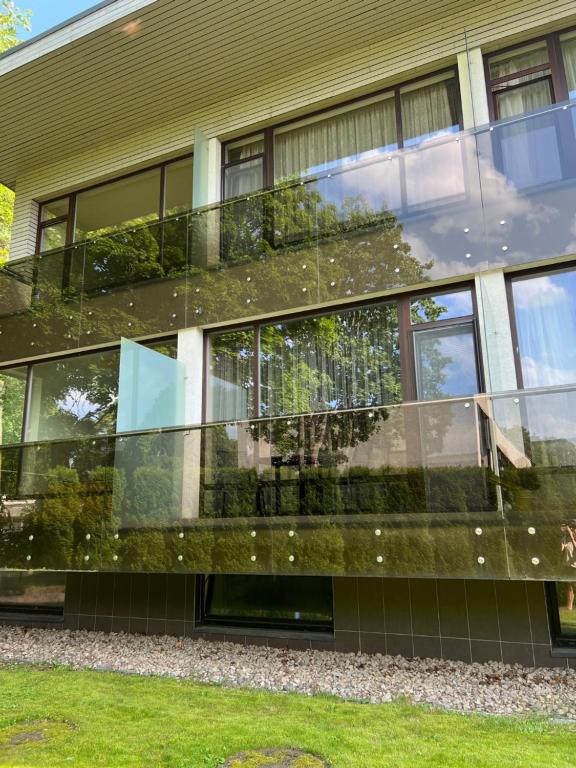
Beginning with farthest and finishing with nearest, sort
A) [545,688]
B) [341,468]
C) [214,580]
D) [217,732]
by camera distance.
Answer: [214,580] → [341,468] → [545,688] → [217,732]

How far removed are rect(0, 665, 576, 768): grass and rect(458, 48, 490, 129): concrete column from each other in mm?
6921

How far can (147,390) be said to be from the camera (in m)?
8.12

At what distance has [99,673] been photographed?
6.56 m

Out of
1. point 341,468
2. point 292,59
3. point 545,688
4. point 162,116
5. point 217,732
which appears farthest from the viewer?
point 162,116

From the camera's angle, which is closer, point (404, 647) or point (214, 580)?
point (404, 647)

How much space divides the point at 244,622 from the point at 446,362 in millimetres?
4329

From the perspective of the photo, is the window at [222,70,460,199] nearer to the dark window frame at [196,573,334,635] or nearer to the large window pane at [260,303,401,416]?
the large window pane at [260,303,401,416]

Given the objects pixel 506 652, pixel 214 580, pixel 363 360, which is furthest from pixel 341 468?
pixel 214 580

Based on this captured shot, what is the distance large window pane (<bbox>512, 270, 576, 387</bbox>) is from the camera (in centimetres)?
665

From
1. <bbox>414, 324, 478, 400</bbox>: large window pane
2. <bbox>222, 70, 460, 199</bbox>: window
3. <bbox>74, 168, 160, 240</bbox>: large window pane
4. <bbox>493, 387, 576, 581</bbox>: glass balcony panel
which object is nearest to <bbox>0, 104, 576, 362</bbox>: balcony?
<bbox>414, 324, 478, 400</bbox>: large window pane

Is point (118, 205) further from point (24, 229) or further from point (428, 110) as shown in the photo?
point (428, 110)

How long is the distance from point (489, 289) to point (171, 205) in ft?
19.4

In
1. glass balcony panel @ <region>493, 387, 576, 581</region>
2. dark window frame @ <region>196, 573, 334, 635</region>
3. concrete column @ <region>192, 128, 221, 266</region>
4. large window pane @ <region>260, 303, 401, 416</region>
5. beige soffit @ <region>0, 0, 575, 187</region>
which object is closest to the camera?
glass balcony panel @ <region>493, 387, 576, 581</region>

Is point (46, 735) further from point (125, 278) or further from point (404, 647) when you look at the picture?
point (125, 278)
